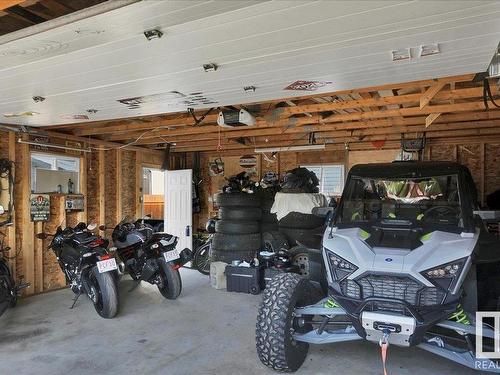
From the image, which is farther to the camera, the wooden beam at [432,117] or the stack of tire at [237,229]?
the stack of tire at [237,229]

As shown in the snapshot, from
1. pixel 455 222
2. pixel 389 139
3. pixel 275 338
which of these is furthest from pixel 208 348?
pixel 389 139

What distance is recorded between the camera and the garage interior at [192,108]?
6.15 ft

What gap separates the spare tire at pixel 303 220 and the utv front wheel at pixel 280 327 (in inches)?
113

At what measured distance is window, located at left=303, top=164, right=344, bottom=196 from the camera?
7.59 m

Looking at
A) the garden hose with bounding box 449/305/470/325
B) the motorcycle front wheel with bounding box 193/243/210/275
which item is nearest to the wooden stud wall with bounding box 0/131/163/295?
the motorcycle front wheel with bounding box 193/243/210/275

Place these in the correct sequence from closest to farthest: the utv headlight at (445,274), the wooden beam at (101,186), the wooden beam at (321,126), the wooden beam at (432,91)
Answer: the utv headlight at (445,274)
the wooden beam at (432,91)
the wooden beam at (321,126)
the wooden beam at (101,186)

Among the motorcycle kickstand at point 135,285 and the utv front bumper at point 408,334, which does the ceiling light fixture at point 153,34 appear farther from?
the motorcycle kickstand at point 135,285

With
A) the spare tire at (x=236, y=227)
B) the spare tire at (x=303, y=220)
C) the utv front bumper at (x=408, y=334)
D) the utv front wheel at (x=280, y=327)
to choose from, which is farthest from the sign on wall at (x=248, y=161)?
the utv front bumper at (x=408, y=334)

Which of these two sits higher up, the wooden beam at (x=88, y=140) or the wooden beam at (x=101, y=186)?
the wooden beam at (x=88, y=140)

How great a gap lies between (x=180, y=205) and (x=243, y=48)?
5725 mm

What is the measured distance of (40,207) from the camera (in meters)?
5.39

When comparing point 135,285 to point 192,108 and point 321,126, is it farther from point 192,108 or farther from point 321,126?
point 321,126

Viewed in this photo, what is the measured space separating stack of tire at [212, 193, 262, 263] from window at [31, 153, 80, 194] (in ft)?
7.77

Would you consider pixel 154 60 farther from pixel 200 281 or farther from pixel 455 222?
pixel 200 281
